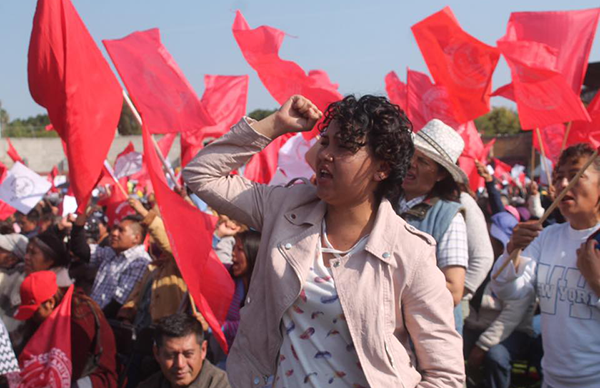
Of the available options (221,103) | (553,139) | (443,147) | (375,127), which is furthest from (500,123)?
(375,127)

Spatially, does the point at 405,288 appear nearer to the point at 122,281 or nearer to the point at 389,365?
the point at 389,365

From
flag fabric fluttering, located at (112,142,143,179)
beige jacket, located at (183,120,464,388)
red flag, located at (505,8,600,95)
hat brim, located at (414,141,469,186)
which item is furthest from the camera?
flag fabric fluttering, located at (112,142,143,179)

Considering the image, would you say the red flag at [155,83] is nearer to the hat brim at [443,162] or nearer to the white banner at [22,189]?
the hat brim at [443,162]

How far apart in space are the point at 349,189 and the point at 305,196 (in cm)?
19

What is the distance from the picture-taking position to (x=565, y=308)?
2885mm

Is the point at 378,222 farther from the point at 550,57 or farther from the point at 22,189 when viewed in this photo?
the point at 22,189

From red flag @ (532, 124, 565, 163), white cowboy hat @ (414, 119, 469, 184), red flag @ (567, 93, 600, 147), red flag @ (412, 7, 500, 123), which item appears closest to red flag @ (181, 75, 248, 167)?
red flag @ (412, 7, 500, 123)

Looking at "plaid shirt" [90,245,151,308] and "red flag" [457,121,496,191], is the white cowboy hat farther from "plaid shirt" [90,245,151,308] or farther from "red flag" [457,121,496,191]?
"red flag" [457,121,496,191]

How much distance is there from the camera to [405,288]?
1.69 meters

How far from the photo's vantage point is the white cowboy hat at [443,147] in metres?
2.98

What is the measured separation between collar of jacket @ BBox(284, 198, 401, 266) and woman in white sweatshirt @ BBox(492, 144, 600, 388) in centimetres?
125

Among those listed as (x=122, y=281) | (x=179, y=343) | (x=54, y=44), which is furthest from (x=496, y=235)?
(x=54, y=44)

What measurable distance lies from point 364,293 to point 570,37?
453 cm

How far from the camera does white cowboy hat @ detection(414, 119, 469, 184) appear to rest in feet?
9.78
